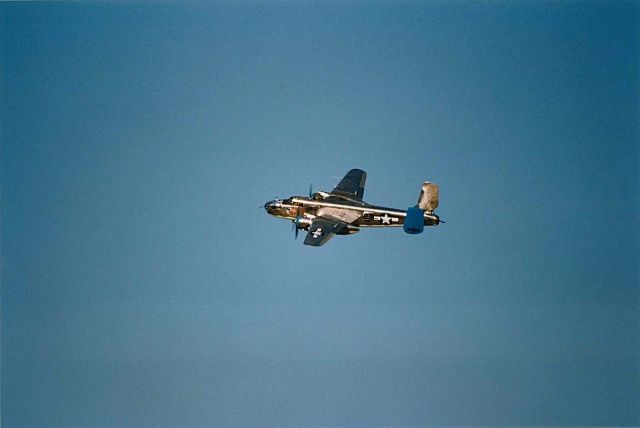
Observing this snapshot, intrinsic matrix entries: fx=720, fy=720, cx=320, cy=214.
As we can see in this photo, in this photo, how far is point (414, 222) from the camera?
54.1 meters

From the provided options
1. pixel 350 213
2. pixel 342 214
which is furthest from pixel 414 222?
pixel 342 214

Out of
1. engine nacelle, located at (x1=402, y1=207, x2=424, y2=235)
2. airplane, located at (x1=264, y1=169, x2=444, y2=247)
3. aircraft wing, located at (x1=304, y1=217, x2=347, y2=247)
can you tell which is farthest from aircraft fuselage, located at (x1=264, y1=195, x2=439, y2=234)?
engine nacelle, located at (x1=402, y1=207, x2=424, y2=235)

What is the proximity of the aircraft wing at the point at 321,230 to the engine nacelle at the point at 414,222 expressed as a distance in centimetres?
481

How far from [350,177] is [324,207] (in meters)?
7.79

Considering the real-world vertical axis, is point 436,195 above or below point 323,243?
above

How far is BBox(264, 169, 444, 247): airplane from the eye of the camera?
54.2 metres

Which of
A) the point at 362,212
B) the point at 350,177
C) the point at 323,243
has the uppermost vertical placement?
the point at 350,177

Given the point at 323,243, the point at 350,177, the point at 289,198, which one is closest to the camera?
the point at 323,243

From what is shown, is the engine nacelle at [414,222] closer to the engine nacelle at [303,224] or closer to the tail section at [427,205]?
the tail section at [427,205]

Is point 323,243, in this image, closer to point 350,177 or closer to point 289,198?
point 289,198

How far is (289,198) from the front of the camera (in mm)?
59875

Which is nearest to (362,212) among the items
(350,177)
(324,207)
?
(324,207)

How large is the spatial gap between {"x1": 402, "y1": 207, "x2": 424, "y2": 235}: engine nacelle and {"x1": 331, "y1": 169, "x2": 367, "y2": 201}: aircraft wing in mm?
7677

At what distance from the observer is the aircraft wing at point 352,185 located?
6162 cm
